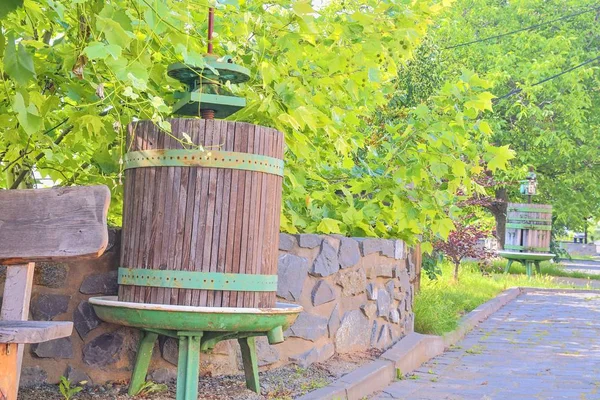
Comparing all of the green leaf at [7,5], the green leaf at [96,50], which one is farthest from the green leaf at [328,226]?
the green leaf at [7,5]

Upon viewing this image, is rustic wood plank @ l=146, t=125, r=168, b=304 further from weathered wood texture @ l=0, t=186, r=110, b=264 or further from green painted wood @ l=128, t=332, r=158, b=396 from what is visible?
weathered wood texture @ l=0, t=186, r=110, b=264

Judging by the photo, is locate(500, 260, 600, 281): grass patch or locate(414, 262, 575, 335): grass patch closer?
locate(414, 262, 575, 335): grass patch

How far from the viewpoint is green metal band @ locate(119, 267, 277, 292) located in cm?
369

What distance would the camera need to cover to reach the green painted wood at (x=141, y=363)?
160 inches

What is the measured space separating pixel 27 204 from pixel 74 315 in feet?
3.91

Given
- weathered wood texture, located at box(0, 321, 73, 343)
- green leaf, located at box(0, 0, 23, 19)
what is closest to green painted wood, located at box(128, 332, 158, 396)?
weathered wood texture, located at box(0, 321, 73, 343)

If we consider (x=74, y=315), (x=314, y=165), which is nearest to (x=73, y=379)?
(x=74, y=315)

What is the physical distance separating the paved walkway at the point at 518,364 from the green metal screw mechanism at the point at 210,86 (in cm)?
222

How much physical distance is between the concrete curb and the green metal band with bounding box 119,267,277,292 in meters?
0.87

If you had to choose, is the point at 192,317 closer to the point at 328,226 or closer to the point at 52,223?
the point at 52,223

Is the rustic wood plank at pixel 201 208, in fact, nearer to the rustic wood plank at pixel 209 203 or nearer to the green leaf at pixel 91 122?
the rustic wood plank at pixel 209 203

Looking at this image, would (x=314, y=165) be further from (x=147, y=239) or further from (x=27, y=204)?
(x=27, y=204)

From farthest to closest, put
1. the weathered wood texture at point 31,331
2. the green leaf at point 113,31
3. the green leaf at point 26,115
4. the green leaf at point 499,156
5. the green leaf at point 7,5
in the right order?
the green leaf at point 499,156
the green leaf at point 113,31
the green leaf at point 26,115
the weathered wood texture at point 31,331
the green leaf at point 7,5

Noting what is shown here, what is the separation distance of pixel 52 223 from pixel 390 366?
308 centimetres
